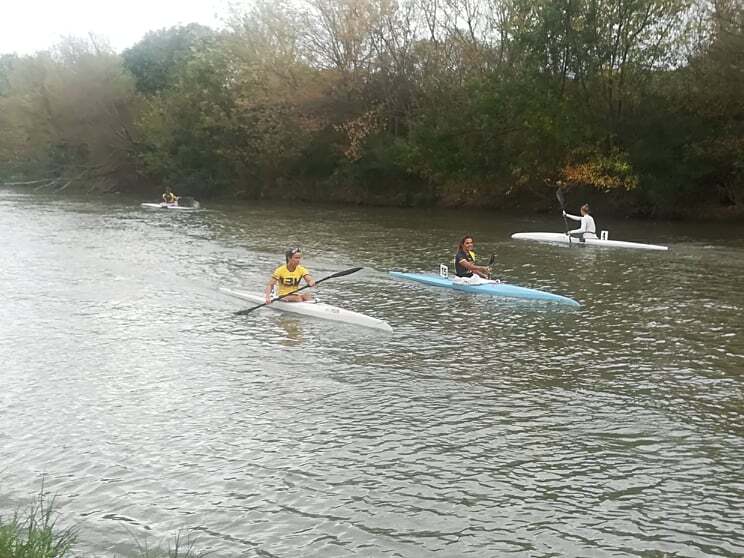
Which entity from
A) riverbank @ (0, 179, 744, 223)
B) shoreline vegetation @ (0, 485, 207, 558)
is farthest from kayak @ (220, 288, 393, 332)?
riverbank @ (0, 179, 744, 223)

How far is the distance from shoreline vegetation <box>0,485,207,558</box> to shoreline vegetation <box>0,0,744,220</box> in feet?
106

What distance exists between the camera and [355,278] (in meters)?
20.7

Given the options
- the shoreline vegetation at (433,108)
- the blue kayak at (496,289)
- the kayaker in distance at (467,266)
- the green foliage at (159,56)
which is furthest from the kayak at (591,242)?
the green foliage at (159,56)

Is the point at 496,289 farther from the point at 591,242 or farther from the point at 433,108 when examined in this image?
the point at 433,108

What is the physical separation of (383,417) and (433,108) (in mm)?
36492

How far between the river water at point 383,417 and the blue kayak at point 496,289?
347 mm

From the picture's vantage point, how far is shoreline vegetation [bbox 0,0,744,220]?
120ft

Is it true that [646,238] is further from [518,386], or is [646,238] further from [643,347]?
[518,386]

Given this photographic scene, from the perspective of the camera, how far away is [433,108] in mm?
44250

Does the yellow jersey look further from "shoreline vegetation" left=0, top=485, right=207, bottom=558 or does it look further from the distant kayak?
the distant kayak

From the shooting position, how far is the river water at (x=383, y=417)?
6863 millimetres

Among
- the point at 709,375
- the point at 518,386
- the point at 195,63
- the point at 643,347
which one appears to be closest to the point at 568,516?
the point at 518,386

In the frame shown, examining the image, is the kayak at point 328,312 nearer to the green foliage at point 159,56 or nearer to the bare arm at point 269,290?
the bare arm at point 269,290

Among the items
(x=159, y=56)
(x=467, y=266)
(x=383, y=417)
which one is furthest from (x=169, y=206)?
(x=383, y=417)
